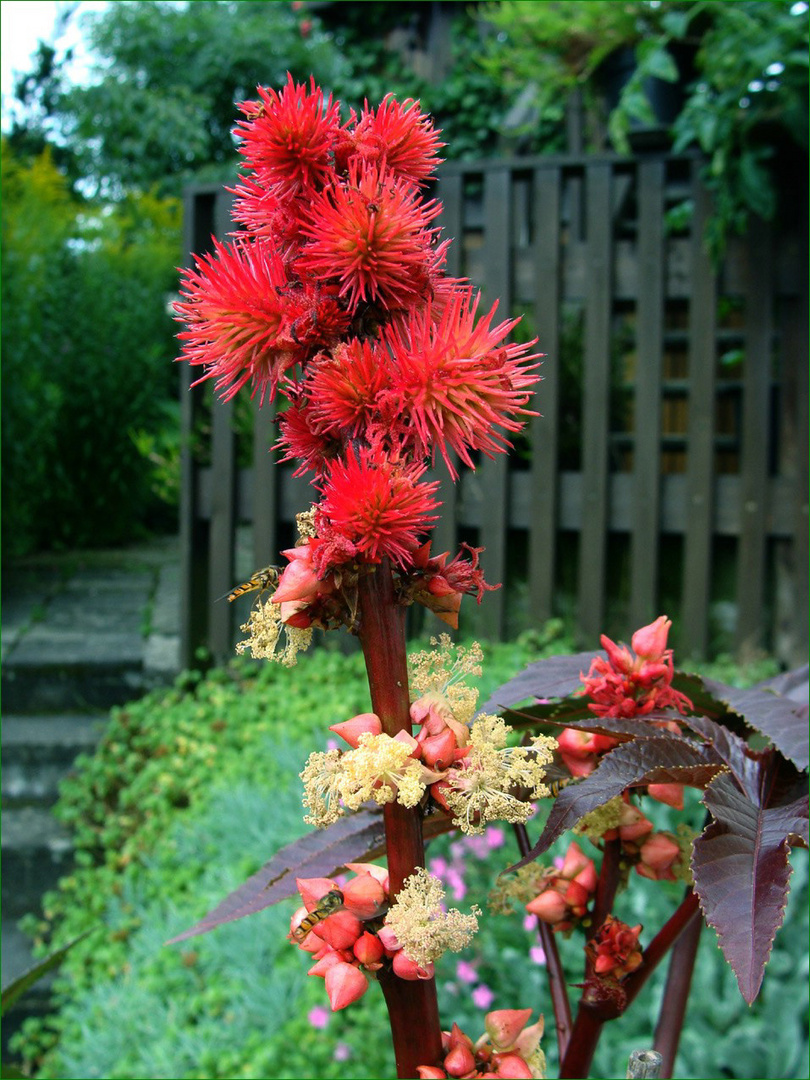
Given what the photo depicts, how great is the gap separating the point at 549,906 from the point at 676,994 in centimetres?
14

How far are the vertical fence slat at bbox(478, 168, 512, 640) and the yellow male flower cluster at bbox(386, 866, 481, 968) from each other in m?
3.04

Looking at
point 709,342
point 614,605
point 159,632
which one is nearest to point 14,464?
point 159,632

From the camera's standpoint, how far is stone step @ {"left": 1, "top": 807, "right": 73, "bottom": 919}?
3.08 meters

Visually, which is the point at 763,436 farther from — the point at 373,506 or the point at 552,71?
the point at 373,506

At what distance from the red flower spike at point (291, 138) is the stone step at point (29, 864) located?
3.18 m

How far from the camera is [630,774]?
0.44 metres

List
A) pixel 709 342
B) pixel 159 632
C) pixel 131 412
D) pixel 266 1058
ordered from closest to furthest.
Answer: pixel 266 1058, pixel 709 342, pixel 159 632, pixel 131 412

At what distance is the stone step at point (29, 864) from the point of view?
121 inches

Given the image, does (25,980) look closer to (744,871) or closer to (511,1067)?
(511,1067)

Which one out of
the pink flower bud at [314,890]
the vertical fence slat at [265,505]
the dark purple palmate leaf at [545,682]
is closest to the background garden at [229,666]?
the vertical fence slat at [265,505]

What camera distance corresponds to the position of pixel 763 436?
10.5ft

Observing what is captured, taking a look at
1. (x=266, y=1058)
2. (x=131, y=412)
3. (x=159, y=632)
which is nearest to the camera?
(x=266, y=1058)

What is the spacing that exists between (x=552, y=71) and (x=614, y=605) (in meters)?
2.05

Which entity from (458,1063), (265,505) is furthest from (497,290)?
(458,1063)
